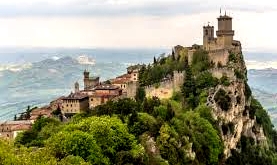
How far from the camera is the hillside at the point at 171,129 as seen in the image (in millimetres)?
49969

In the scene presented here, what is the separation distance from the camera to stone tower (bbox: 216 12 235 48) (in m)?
94.1

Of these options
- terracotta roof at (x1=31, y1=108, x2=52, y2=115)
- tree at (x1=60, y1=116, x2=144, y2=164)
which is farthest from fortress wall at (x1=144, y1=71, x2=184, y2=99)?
tree at (x1=60, y1=116, x2=144, y2=164)

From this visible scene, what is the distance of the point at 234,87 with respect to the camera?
8588 centimetres

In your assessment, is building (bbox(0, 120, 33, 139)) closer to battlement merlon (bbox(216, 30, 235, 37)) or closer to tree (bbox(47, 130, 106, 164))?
battlement merlon (bbox(216, 30, 235, 37))

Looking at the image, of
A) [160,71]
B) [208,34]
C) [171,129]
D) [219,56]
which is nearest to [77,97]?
[160,71]

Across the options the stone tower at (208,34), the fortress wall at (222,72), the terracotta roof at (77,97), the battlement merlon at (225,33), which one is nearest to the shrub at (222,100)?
the fortress wall at (222,72)

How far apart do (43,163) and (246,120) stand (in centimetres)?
5377

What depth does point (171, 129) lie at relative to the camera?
206 ft

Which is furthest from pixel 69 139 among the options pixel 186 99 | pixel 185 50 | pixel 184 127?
pixel 185 50

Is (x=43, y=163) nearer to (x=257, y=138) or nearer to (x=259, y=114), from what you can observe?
(x=257, y=138)

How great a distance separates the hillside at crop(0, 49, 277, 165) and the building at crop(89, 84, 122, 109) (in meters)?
4.02

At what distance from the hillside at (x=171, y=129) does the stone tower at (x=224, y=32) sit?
9.25ft

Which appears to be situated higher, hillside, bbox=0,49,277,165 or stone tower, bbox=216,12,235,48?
stone tower, bbox=216,12,235,48

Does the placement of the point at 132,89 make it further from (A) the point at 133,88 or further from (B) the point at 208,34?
(B) the point at 208,34
